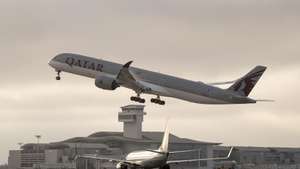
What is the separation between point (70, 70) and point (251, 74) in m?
33.4

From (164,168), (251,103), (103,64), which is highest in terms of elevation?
(103,64)

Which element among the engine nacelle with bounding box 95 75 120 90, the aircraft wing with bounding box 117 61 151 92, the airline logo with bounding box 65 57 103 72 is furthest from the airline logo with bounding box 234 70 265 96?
the airline logo with bounding box 65 57 103 72

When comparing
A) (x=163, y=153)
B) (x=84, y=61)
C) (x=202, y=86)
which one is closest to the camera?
(x=163, y=153)

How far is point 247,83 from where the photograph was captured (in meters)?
144

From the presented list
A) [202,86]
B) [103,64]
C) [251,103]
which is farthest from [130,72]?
[251,103]

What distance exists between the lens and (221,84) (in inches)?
6348

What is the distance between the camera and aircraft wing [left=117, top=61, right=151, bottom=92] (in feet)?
496

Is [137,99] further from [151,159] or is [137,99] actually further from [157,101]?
[151,159]

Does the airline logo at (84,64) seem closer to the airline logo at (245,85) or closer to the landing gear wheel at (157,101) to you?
the landing gear wheel at (157,101)

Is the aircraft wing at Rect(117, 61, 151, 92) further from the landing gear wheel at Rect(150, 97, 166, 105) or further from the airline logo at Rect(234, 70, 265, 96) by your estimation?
the airline logo at Rect(234, 70, 265, 96)

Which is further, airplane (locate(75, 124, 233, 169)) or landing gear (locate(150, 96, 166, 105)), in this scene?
landing gear (locate(150, 96, 166, 105))

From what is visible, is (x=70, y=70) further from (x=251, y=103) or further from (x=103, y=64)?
(x=251, y=103)

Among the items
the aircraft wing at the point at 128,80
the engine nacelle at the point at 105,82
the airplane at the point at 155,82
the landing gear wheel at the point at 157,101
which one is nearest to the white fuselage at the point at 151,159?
the airplane at the point at 155,82

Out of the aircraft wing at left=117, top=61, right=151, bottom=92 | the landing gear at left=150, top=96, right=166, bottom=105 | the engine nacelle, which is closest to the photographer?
the engine nacelle
